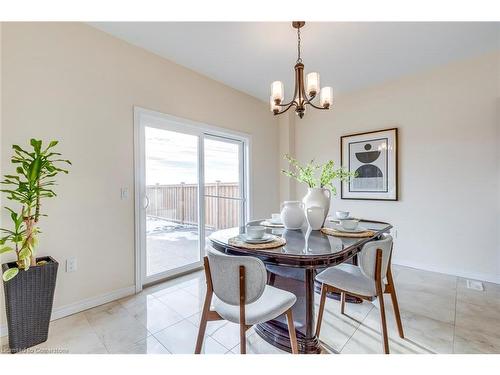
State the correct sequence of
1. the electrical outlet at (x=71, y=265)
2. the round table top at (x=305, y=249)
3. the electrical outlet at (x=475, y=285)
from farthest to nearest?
the electrical outlet at (x=475, y=285) < the electrical outlet at (x=71, y=265) < the round table top at (x=305, y=249)

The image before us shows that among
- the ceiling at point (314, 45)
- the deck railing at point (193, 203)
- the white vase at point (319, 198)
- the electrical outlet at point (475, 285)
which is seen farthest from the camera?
→ the deck railing at point (193, 203)

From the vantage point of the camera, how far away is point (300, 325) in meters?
1.59

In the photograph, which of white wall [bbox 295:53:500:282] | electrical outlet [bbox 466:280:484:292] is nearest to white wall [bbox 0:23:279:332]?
white wall [bbox 295:53:500:282]

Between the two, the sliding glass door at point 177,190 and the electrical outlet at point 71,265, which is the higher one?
the sliding glass door at point 177,190

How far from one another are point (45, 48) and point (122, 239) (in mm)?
1764

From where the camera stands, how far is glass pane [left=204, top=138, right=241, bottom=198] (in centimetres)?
333

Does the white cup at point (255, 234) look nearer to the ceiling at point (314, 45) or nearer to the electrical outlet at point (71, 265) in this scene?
the electrical outlet at point (71, 265)

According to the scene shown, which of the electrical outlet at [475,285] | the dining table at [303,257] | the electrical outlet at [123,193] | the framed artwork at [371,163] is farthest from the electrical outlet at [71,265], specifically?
the electrical outlet at [475,285]

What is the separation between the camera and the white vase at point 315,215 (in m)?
1.90

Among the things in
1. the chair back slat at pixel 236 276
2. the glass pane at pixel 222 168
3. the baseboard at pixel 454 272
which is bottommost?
the baseboard at pixel 454 272

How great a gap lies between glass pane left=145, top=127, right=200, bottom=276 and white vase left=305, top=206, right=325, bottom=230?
171 cm

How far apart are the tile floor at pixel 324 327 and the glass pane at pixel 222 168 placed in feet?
4.76
